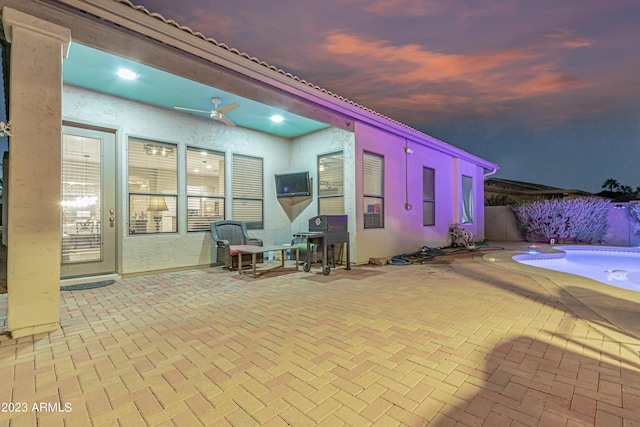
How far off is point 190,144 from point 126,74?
6.22 ft

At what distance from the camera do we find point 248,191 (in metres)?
6.97

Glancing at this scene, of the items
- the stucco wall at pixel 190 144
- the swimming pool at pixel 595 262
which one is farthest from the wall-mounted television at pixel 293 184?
the swimming pool at pixel 595 262

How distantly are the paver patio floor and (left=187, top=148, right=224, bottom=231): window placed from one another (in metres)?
2.66

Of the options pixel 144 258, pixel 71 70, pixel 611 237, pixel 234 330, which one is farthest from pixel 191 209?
pixel 611 237

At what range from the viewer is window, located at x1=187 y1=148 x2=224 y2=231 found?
6.03 metres

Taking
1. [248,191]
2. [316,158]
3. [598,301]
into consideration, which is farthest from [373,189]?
[598,301]

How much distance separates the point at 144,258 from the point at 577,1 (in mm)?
12210

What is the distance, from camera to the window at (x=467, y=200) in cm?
1070

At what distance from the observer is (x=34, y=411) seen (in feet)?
4.83

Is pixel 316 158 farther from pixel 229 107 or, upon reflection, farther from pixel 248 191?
pixel 229 107

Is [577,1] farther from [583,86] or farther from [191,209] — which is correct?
[191,209]

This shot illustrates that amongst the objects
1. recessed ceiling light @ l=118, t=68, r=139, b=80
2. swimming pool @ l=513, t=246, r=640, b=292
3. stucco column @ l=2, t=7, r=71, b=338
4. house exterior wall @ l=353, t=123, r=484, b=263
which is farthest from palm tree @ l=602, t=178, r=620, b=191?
stucco column @ l=2, t=7, r=71, b=338

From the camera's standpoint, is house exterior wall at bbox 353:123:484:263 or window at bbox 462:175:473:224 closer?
house exterior wall at bbox 353:123:484:263

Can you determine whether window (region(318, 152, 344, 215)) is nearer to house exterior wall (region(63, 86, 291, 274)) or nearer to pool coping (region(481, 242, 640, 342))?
house exterior wall (region(63, 86, 291, 274))
